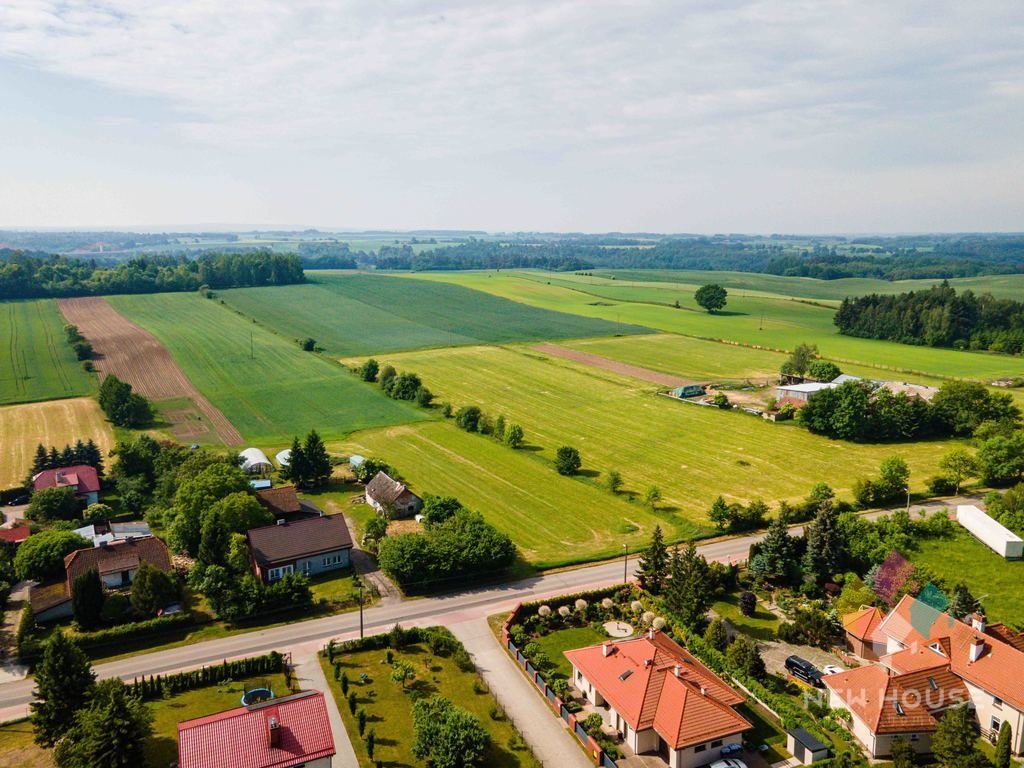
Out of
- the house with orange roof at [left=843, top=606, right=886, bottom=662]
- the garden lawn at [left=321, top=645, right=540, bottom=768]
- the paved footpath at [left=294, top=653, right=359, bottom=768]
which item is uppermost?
the house with orange roof at [left=843, top=606, right=886, bottom=662]

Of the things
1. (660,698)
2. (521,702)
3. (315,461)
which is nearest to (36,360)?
(315,461)

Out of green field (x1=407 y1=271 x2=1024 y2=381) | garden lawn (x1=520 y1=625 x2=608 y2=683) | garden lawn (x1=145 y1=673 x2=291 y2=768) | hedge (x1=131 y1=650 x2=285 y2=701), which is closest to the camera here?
garden lawn (x1=145 y1=673 x2=291 y2=768)

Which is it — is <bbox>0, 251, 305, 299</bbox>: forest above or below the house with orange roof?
above

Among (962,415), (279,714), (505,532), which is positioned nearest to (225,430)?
(505,532)

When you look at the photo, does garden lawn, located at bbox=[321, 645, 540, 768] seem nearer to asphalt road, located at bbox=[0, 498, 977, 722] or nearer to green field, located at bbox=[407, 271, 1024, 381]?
asphalt road, located at bbox=[0, 498, 977, 722]

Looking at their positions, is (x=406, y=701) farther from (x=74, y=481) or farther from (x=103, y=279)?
(x=103, y=279)

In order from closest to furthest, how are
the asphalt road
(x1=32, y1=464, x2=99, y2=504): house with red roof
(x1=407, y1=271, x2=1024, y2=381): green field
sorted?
the asphalt road < (x1=32, y1=464, x2=99, y2=504): house with red roof < (x1=407, y1=271, x2=1024, y2=381): green field

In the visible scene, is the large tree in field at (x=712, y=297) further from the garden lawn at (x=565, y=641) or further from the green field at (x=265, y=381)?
the garden lawn at (x=565, y=641)

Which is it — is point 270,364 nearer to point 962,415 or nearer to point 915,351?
point 962,415

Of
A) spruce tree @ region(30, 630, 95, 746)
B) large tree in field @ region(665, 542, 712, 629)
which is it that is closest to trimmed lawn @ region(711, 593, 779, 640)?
large tree in field @ region(665, 542, 712, 629)
